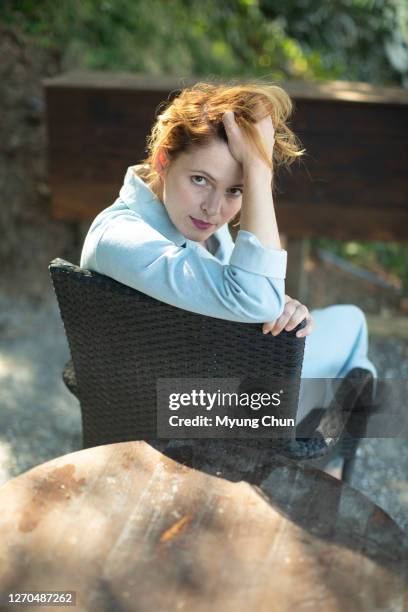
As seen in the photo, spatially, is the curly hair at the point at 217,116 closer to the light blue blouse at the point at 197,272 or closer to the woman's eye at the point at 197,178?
the woman's eye at the point at 197,178

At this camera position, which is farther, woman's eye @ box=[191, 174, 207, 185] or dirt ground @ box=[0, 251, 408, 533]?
dirt ground @ box=[0, 251, 408, 533]

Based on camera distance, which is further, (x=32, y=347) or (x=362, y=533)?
(x=32, y=347)

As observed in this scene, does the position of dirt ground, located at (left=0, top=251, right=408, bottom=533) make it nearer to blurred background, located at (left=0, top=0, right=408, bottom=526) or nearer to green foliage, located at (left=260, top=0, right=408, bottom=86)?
blurred background, located at (left=0, top=0, right=408, bottom=526)

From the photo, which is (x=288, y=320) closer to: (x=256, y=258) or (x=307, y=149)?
(x=256, y=258)

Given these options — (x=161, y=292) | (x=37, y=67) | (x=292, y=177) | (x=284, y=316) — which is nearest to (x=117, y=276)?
(x=161, y=292)

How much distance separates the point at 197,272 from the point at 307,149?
192cm

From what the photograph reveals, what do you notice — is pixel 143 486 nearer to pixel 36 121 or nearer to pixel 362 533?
pixel 362 533

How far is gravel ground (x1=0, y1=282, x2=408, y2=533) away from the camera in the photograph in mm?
2490

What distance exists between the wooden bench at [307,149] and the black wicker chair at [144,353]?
5.62 feet

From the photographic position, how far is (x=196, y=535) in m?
1.15

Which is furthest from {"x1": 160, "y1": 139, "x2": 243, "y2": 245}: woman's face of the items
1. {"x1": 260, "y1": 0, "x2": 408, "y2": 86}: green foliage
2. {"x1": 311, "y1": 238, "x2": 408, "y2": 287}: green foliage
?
{"x1": 260, "y1": 0, "x2": 408, "y2": 86}: green foliage

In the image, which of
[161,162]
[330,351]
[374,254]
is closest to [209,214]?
[161,162]

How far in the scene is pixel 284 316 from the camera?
1.41m

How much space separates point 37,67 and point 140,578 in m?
3.48
